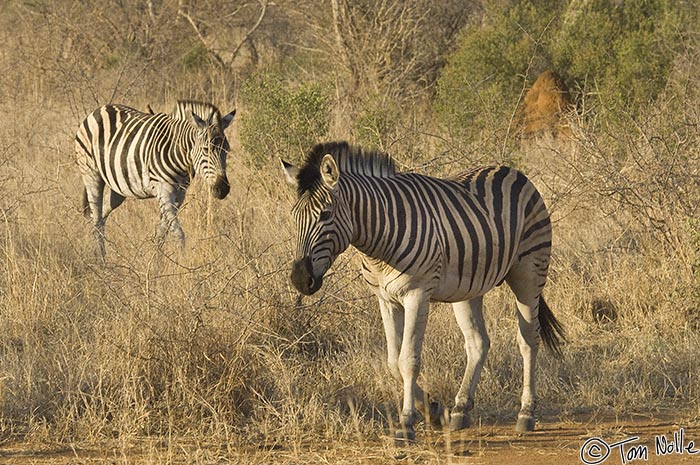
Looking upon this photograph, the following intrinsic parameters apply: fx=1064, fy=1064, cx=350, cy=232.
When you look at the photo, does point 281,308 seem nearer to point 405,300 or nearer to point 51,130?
point 405,300

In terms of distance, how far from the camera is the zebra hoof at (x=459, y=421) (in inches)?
208

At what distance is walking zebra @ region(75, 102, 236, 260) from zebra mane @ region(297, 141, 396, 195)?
3216 millimetres

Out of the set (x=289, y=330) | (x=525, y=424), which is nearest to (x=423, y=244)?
(x=525, y=424)

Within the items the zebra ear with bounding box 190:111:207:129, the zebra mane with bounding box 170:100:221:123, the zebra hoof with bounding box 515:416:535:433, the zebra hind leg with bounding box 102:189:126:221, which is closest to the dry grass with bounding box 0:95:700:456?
the zebra hoof with bounding box 515:416:535:433

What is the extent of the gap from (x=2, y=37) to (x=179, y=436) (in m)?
14.0

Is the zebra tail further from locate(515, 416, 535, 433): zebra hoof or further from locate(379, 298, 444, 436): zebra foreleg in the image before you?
locate(515, 416, 535, 433): zebra hoof

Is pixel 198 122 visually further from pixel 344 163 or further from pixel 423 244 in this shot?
pixel 423 244

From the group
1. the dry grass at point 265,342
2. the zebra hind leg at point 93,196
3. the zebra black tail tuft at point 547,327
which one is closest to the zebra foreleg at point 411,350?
the dry grass at point 265,342

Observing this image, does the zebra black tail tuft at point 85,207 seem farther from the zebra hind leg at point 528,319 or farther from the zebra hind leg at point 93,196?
the zebra hind leg at point 528,319

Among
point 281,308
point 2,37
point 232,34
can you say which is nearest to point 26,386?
point 281,308

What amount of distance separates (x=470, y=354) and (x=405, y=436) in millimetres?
787

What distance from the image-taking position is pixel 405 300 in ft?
16.2

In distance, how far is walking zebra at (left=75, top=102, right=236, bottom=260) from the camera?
28.0ft

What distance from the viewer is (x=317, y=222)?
15.4 ft
